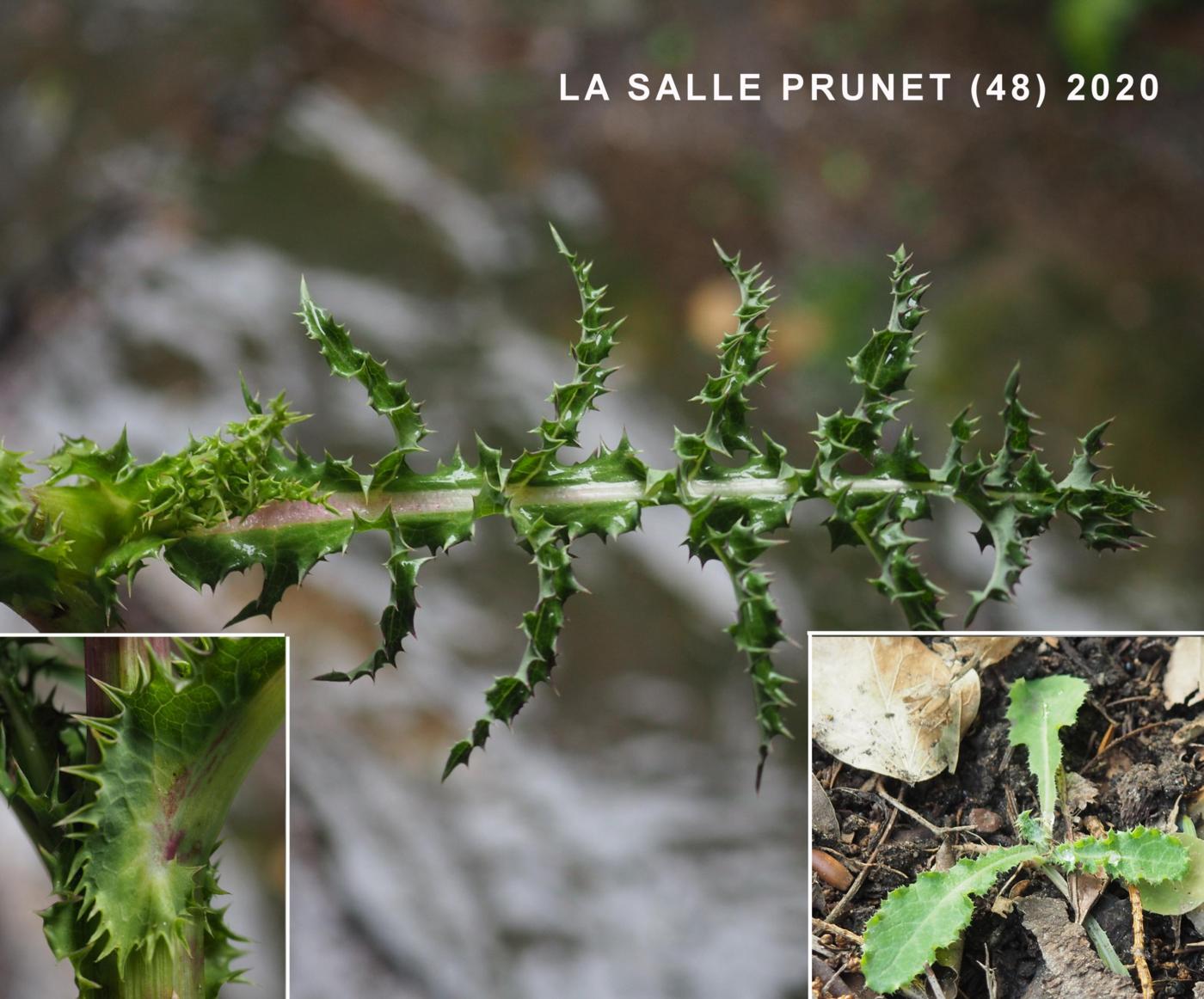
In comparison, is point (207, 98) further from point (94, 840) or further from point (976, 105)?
point (94, 840)

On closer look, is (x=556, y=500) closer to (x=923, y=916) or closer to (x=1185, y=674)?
(x=923, y=916)

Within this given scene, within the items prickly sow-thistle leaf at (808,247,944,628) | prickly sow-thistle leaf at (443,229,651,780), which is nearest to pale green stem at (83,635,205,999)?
prickly sow-thistle leaf at (443,229,651,780)

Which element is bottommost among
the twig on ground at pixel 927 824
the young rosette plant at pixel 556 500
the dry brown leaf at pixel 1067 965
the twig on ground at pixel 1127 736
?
the dry brown leaf at pixel 1067 965

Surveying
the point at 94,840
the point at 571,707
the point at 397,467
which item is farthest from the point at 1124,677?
the point at 571,707

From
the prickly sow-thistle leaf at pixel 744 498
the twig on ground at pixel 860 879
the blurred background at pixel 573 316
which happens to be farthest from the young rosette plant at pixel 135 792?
the blurred background at pixel 573 316

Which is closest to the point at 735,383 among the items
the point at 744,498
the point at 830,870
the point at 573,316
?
the point at 744,498

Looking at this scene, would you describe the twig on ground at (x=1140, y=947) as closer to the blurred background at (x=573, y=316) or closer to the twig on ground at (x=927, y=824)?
the twig on ground at (x=927, y=824)

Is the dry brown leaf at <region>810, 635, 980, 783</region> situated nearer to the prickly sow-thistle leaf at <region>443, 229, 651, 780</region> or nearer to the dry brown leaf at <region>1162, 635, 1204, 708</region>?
the dry brown leaf at <region>1162, 635, 1204, 708</region>
